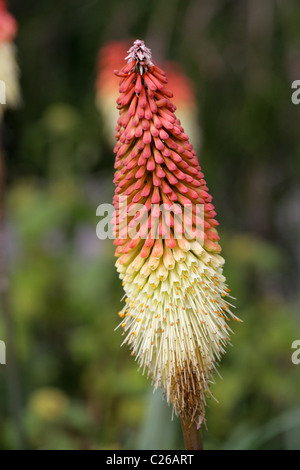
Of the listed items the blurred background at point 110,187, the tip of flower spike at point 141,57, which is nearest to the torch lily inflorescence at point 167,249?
the tip of flower spike at point 141,57

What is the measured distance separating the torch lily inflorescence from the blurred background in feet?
4.65

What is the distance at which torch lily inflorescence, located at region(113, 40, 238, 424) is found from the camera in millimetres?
1749

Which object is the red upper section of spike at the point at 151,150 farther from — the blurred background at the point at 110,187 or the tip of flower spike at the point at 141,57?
the blurred background at the point at 110,187

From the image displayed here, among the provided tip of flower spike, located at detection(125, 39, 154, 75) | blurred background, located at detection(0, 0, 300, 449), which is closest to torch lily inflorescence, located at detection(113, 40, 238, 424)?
tip of flower spike, located at detection(125, 39, 154, 75)

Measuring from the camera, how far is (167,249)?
1859 mm

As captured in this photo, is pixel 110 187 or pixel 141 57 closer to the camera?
pixel 141 57

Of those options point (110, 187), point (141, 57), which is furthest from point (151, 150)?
point (110, 187)

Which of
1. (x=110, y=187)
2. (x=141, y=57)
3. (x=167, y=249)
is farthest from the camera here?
(x=110, y=187)

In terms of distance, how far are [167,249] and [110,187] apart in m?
3.36

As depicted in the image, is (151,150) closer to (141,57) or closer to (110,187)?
(141,57)

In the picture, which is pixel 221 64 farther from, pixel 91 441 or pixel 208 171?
pixel 91 441

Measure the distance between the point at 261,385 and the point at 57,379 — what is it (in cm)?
186

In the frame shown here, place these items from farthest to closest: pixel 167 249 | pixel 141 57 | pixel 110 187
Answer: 1. pixel 110 187
2. pixel 167 249
3. pixel 141 57

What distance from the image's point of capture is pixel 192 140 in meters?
4.78
